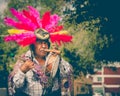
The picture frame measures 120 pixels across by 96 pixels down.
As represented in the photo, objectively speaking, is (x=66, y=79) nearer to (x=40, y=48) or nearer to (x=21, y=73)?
(x=40, y=48)

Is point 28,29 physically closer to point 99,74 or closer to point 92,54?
point 92,54

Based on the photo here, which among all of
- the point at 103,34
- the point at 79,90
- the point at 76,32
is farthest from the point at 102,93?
the point at 103,34

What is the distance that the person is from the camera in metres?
26.1

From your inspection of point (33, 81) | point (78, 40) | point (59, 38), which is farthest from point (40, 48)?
point (78, 40)

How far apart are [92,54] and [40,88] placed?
399 inches

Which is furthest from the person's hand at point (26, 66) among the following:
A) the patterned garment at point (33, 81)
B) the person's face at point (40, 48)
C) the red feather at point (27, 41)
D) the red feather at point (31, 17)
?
the red feather at point (31, 17)

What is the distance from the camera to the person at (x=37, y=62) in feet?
85.6

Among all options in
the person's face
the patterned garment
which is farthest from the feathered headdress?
the patterned garment

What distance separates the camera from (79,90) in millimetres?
40312

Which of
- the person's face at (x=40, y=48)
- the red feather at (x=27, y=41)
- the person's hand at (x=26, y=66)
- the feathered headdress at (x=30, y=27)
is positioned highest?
the feathered headdress at (x=30, y=27)

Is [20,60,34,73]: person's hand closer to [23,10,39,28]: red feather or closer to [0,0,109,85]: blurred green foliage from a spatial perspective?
[23,10,39,28]: red feather

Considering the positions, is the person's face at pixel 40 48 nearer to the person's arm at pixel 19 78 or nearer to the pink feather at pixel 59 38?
the pink feather at pixel 59 38

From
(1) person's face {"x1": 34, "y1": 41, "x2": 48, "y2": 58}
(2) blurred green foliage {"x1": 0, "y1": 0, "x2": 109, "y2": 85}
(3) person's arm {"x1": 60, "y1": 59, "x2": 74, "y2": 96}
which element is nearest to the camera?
(1) person's face {"x1": 34, "y1": 41, "x2": 48, "y2": 58}

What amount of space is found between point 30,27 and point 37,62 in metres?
2.59
